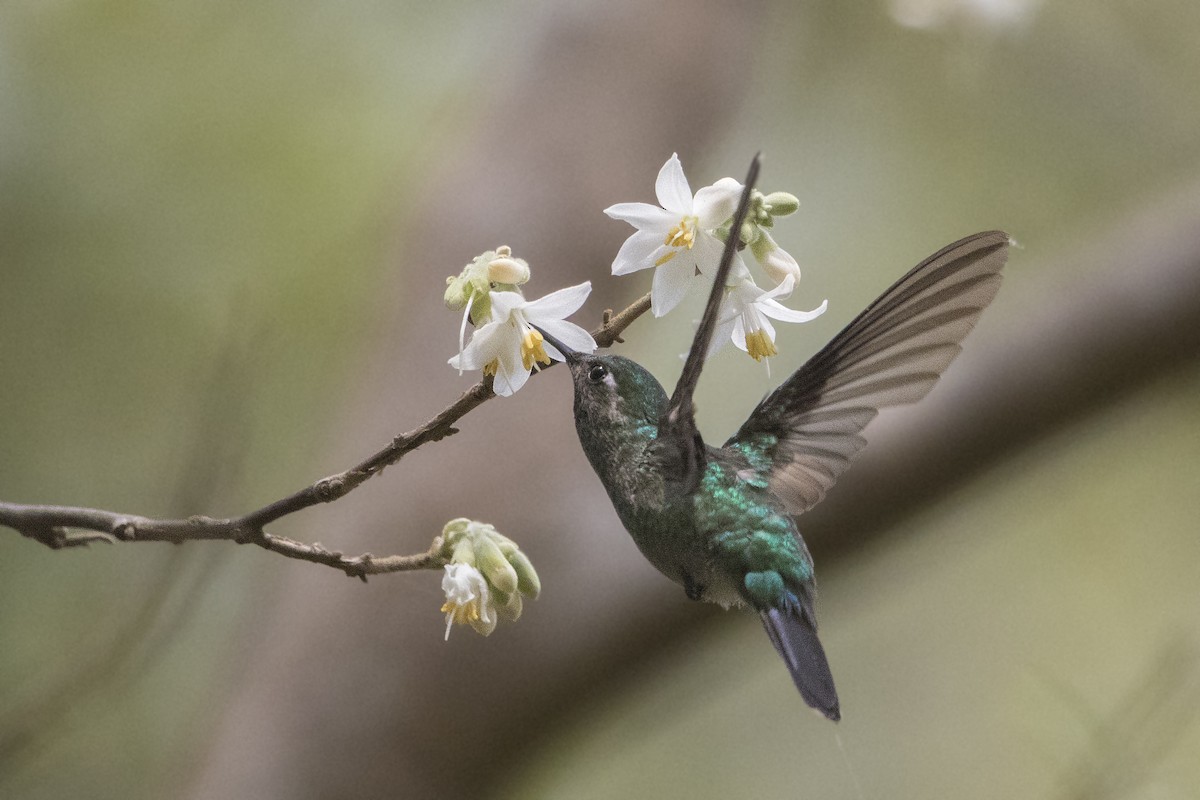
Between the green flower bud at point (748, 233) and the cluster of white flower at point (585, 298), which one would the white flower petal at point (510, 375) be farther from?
the green flower bud at point (748, 233)

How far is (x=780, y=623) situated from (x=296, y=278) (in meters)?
1.72

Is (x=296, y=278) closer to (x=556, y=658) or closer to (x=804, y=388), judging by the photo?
(x=556, y=658)

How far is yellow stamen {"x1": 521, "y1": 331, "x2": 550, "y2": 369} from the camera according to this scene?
71 cm

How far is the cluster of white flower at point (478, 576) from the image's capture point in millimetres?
698

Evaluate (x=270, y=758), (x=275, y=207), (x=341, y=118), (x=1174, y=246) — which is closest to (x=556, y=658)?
(x=270, y=758)

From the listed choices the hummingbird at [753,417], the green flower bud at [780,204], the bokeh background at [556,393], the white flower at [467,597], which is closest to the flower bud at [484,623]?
the white flower at [467,597]

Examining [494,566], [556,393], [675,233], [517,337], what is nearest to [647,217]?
[675,233]

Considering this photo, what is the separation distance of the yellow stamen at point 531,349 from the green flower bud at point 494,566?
127mm

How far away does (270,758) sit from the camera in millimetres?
1438

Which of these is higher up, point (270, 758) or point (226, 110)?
point (226, 110)

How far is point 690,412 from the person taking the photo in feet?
2.21

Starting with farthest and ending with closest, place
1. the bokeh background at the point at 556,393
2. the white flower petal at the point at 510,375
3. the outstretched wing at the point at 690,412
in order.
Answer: the bokeh background at the point at 556,393 → the white flower petal at the point at 510,375 → the outstretched wing at the point at 690,412

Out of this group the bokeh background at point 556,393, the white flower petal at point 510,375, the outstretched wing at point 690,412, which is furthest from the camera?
the bokeh background at point 556,393

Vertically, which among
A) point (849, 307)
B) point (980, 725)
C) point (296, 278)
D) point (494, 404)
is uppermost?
point (296, 278)
